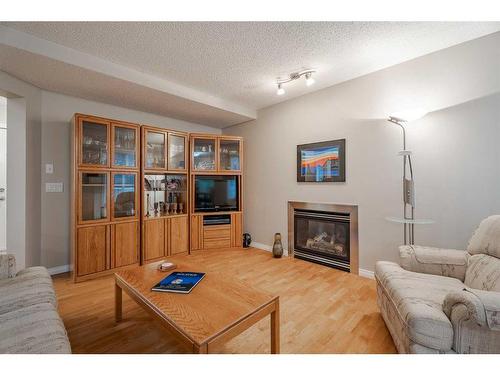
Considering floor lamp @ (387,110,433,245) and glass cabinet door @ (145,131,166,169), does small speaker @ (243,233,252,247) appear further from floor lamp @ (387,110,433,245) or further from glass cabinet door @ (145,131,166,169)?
floor lamp @ (387,110,433,245)

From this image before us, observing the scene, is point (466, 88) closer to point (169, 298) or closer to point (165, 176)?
point (169, 298)

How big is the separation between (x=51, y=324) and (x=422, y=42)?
3.46m

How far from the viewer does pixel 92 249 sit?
8.36ft

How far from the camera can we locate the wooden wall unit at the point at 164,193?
3.02 metres

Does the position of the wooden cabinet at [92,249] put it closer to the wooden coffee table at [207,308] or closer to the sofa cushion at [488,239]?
the wooden coffee table at [207,308]

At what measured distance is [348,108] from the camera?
2.75m

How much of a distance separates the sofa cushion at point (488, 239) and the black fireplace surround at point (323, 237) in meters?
1.21

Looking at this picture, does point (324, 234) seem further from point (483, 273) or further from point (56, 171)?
point (56, 171)

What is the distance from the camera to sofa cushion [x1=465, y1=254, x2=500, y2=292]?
136 cm

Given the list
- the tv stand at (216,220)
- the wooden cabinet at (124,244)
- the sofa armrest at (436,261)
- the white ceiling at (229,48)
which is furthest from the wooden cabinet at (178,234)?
the sofa armrest at (436,261)

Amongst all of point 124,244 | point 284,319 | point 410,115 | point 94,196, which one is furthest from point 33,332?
point 410,115

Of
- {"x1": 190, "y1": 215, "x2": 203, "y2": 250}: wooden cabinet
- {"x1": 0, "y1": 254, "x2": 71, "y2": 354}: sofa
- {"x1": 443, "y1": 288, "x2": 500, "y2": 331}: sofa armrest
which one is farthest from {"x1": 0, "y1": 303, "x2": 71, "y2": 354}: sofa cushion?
{"x1": 190, "y1": 215, "x2": 203, "y2": 250}: wooden cabinet

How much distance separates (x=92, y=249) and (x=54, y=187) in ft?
3.13
